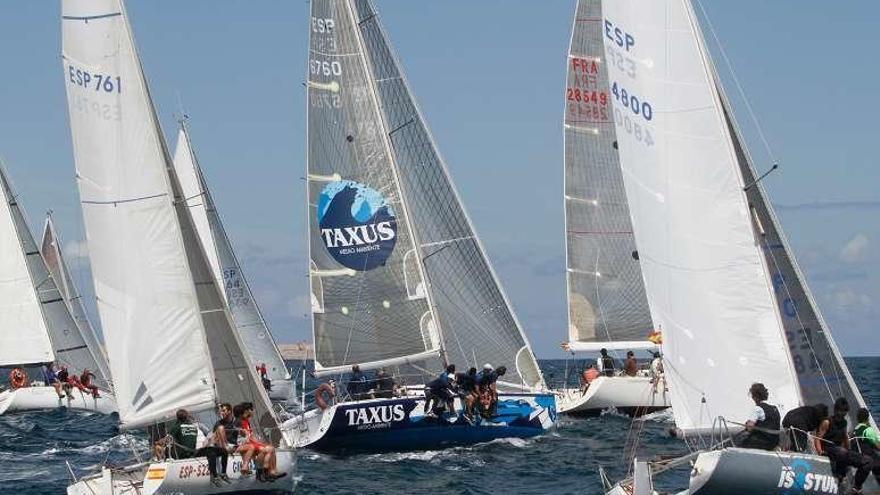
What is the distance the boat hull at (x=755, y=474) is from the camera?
18234 millimetres

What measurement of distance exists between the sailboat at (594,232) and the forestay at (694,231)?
15086mm

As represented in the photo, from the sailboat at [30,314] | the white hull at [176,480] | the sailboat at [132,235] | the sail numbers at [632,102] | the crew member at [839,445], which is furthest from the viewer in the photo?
the sailboat at [30,314]

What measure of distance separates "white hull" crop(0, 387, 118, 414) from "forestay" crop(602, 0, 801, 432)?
86.1 ft

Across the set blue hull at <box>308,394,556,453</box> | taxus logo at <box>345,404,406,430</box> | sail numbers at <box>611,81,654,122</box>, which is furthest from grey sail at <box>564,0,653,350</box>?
sail numbers at <box>611,81,654,122</box>

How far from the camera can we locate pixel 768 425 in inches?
751

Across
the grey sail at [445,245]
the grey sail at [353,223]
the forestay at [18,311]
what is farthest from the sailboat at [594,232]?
the forestay at [18,311]

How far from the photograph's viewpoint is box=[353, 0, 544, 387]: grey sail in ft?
105

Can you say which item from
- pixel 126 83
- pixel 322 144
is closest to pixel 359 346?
pixel 322 144

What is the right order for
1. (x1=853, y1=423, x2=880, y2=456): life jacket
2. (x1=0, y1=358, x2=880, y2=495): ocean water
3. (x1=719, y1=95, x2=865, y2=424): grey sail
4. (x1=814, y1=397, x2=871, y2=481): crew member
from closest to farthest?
(x1=814, y1=397, x2=871, y2=481): crew member
(x1=853, y1=423, x2=880, y2=456): life jacket
(x1=719, y1=95, x2=865, y2=424): grey sail
(x1=0, y1=358, x2=880, y2=495): ocean water

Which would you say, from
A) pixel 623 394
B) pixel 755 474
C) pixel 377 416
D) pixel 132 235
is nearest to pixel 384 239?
pixel 377 416

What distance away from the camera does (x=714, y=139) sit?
2084 centimetres

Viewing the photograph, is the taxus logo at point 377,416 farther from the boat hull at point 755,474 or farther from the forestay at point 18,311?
the forestay at point 18,311

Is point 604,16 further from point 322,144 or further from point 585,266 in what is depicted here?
point 585,266

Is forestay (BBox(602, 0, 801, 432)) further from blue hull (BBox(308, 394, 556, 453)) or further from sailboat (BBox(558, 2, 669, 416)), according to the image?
sailboat (BBox(558, 2, 669, 416))
